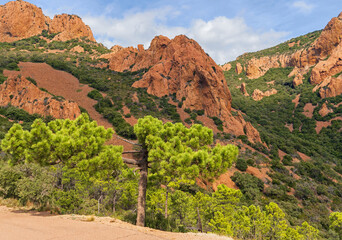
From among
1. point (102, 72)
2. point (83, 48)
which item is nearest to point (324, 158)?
point (102, 72)

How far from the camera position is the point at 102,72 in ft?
198

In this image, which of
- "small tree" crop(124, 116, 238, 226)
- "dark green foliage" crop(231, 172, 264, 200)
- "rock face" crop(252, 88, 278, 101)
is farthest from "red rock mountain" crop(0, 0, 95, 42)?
"small tree" crop(124, 116, 238, 226)

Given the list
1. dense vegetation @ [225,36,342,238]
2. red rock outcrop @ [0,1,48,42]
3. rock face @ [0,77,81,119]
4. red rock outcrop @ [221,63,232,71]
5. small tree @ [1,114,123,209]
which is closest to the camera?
small tree @ [1,114,123,209]

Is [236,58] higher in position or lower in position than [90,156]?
higher

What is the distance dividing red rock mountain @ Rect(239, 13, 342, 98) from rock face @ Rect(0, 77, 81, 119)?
84.9m

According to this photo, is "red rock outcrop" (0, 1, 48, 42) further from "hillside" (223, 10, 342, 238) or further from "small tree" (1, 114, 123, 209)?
"small tree" (1, 114, 123, 209)

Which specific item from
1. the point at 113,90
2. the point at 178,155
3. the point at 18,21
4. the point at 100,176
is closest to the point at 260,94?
the point at 113,90

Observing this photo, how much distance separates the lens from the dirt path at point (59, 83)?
139 feet

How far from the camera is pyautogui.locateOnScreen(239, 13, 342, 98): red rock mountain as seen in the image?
74.1 meters

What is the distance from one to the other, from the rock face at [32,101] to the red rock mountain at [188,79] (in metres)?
23.0

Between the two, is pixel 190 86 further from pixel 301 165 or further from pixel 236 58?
pixel 236 58

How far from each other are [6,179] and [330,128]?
3061 inches

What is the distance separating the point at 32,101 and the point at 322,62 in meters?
103

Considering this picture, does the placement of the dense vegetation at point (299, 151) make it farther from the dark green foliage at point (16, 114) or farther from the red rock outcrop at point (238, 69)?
the dark green foliage at point (16, 114)
